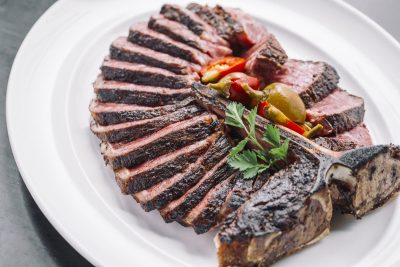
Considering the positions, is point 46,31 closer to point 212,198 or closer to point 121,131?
point 121,131

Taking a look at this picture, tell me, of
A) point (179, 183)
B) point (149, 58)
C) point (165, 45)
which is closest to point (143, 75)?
point (149, 58)

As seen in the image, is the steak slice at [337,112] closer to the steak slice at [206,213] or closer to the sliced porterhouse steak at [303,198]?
the sliced porterhouse steak at [303,198]

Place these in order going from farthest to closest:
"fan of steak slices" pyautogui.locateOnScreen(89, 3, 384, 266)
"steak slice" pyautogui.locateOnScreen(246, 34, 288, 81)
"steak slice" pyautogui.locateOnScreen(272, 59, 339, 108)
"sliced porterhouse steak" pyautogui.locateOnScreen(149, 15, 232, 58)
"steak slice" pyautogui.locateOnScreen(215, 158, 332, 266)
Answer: "sliced porterhouse steak" pyautogui.locateOnScreen(149, 15, 232, 58), "steak slice" pyautogui.locateOnScreen(246, 34, 288, 81), "steak slice" pyautogui.locateOnScreen(272, 59, 339, 108), "fan of steak slices" pyautogui.locateOnScreen(89, 3, 384, 266), "steak slice" pyautogui.locateOnScreen(215, 158, 332, 266)

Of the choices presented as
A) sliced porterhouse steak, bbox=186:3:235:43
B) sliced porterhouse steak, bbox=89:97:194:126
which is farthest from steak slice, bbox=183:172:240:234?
sliced porterhouse steak, bbox=186:3:235:43

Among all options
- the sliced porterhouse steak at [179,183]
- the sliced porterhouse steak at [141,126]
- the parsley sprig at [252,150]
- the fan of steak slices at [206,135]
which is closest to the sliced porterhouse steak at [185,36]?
the fan of steak slices at [206,135]

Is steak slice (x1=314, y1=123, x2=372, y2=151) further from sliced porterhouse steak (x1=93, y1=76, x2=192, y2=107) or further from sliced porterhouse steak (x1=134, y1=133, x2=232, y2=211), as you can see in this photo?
sliced porterhouse steak (x1=93, y1=76, x2=192, y2=107)

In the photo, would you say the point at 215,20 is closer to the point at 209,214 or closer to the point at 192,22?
the point at 192,22
